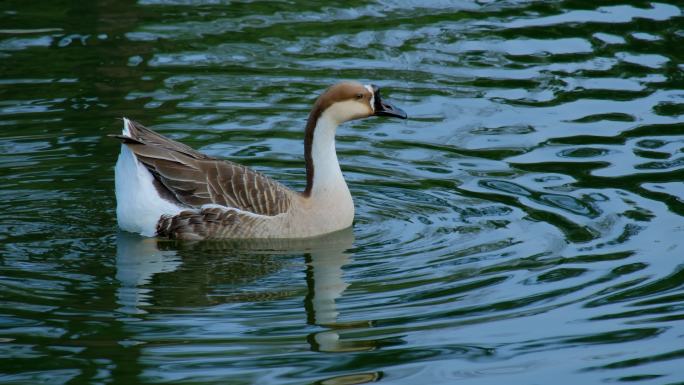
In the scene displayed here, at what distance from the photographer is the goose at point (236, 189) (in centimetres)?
1091

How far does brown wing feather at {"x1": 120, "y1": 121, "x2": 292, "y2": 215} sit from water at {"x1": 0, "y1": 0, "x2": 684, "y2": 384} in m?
0.41

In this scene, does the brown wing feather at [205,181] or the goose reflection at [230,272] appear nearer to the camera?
the goose reflection at [230,272]

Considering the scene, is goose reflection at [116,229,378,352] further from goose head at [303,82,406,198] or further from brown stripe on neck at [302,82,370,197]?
brown stripe on neck at [302,82,370,197]

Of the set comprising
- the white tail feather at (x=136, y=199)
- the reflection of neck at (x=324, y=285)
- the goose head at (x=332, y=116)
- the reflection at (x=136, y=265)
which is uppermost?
the goose head at (x=332, y=116)

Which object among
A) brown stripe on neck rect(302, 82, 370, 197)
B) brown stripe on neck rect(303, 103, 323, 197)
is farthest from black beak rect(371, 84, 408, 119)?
brown stripe on neck rect(303, 103, 323, 197)

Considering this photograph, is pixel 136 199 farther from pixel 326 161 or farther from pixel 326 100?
pixel 326 100

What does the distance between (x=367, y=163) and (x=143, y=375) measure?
533 cm

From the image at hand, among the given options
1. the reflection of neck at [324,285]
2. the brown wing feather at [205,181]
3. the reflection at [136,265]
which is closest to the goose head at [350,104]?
the brown wing feather at [205,181]

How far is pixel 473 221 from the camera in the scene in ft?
35.8

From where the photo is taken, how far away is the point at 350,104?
11.0 m

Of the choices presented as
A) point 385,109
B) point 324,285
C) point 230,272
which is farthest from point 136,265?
point 385,109

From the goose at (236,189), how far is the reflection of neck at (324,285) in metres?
0.61

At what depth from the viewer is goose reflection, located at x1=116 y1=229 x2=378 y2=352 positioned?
8797 mm

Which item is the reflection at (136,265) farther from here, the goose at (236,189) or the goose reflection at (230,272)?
the goose at (236,189)
